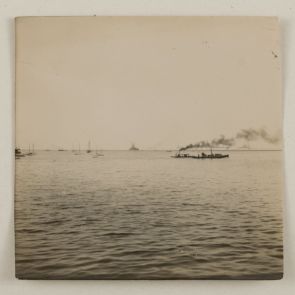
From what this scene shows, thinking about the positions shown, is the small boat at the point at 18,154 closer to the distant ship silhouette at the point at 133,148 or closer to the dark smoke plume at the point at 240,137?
the distant ship silhouette at the point at 133,148

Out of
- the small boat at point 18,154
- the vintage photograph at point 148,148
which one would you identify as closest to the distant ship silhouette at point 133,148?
the vintage photograph at point 148,148

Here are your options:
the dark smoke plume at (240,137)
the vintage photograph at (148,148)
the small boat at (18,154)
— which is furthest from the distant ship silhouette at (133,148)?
the small boat at (18,154)

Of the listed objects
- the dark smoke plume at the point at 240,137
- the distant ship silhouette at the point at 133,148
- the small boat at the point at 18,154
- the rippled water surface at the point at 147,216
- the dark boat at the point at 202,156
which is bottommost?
the rippled water surface at the point at 147,216

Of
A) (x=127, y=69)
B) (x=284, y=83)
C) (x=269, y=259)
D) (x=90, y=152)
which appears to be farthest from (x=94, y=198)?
(x=284, y=83)

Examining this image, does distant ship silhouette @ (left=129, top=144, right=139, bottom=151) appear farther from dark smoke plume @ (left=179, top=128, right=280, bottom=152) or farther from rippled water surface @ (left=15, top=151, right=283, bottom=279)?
dark smoke plume @ (left=179, top=128, right=280, bottom=152)

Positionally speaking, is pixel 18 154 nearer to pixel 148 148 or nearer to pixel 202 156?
pixel 148 148

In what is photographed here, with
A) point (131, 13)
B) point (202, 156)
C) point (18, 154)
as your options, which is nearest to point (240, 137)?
point (202, 156)

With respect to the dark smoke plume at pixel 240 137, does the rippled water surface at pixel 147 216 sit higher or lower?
lower

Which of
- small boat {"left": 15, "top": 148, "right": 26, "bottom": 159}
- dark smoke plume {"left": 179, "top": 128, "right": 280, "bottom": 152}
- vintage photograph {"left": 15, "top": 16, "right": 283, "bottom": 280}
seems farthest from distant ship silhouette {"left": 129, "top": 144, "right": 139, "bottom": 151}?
small boat {"left": 15, "top": 148, "right": 26, "bottom": 159}
